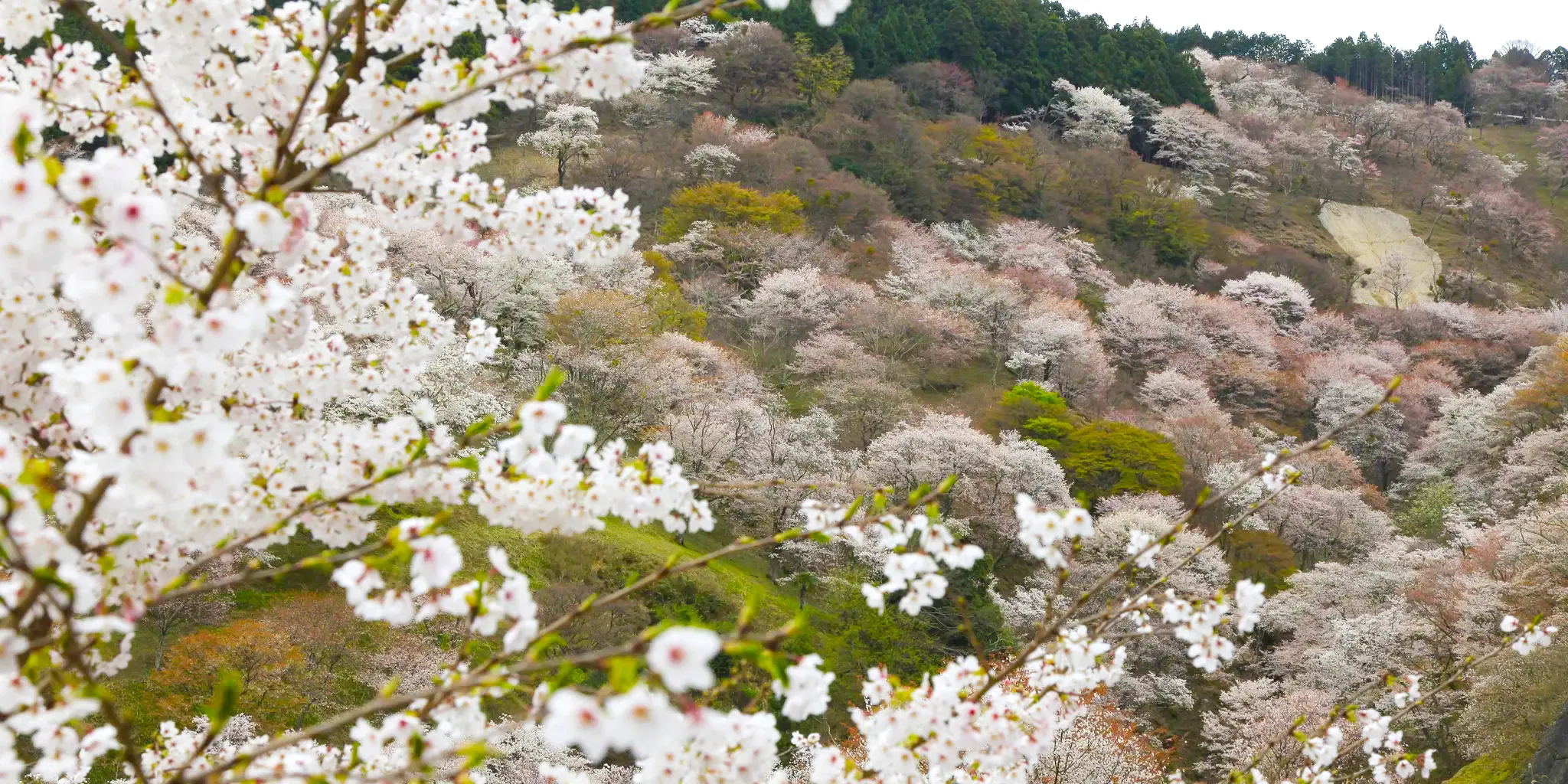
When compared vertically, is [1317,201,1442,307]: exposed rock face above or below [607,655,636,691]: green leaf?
below

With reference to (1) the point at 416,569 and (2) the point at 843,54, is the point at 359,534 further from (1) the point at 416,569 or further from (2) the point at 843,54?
(2) the point at 843,54

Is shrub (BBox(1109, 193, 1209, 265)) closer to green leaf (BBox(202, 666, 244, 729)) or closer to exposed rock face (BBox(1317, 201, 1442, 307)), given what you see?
exposed rock face (BBox(1317, 201, 1442, 307))

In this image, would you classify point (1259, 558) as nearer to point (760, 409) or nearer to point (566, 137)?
point (760, 409)

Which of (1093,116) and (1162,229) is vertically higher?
(1093,116)

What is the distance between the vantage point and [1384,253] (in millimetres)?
53281

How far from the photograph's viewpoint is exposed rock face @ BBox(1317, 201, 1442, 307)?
4978cm

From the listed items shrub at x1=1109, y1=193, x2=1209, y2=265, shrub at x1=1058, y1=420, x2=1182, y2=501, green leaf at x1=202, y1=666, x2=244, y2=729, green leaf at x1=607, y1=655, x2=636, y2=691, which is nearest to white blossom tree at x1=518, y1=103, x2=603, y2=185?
shrub at x1=1058, y1=420, x2=1182, y2=501

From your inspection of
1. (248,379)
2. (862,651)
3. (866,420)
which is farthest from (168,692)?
(866,420)

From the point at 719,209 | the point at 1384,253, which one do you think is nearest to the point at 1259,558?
the point at 719,209

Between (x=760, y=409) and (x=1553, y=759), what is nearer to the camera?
(x=1553, y=759)

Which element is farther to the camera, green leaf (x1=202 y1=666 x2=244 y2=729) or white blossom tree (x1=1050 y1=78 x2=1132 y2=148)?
white blossom tree (x1=1050 y1=78 x2=1132 y2=148)

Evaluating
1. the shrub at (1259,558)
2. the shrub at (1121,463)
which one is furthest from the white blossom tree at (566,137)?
the shrub at (1259,558)

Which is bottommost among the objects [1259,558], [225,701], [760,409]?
[1259,558]

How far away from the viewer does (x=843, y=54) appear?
5094cm
